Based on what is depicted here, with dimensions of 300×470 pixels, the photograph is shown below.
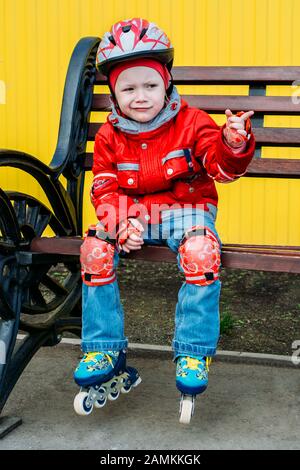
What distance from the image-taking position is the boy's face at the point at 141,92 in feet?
8.30

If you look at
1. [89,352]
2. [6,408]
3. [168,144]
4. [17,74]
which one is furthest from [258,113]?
[17,74]

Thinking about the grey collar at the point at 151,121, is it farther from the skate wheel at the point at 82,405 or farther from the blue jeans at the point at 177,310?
the skate wheel at the point at 82,405

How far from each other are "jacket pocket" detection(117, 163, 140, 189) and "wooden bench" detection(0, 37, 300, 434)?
0.25 meters

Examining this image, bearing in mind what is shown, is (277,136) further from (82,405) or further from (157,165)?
(82,405)

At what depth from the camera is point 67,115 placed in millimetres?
3129

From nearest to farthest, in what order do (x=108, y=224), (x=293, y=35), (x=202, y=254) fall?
(x=202, y=254) < (x=108, y=224) < (x=293, y=35)

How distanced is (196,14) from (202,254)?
331 cm

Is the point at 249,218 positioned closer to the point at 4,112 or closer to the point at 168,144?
the point at 4,112

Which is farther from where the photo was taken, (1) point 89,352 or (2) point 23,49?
(2) point 23,49

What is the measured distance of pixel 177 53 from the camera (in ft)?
17.3

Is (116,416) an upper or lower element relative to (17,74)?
lower

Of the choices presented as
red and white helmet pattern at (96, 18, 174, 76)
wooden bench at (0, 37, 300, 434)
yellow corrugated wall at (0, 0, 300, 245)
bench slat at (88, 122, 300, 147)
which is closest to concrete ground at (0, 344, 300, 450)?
wooden bench at (0, 37, 300, 434)

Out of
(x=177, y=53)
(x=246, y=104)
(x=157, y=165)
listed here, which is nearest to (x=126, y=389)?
(x=157, y=165)

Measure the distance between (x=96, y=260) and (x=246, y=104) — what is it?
1.14 meters
